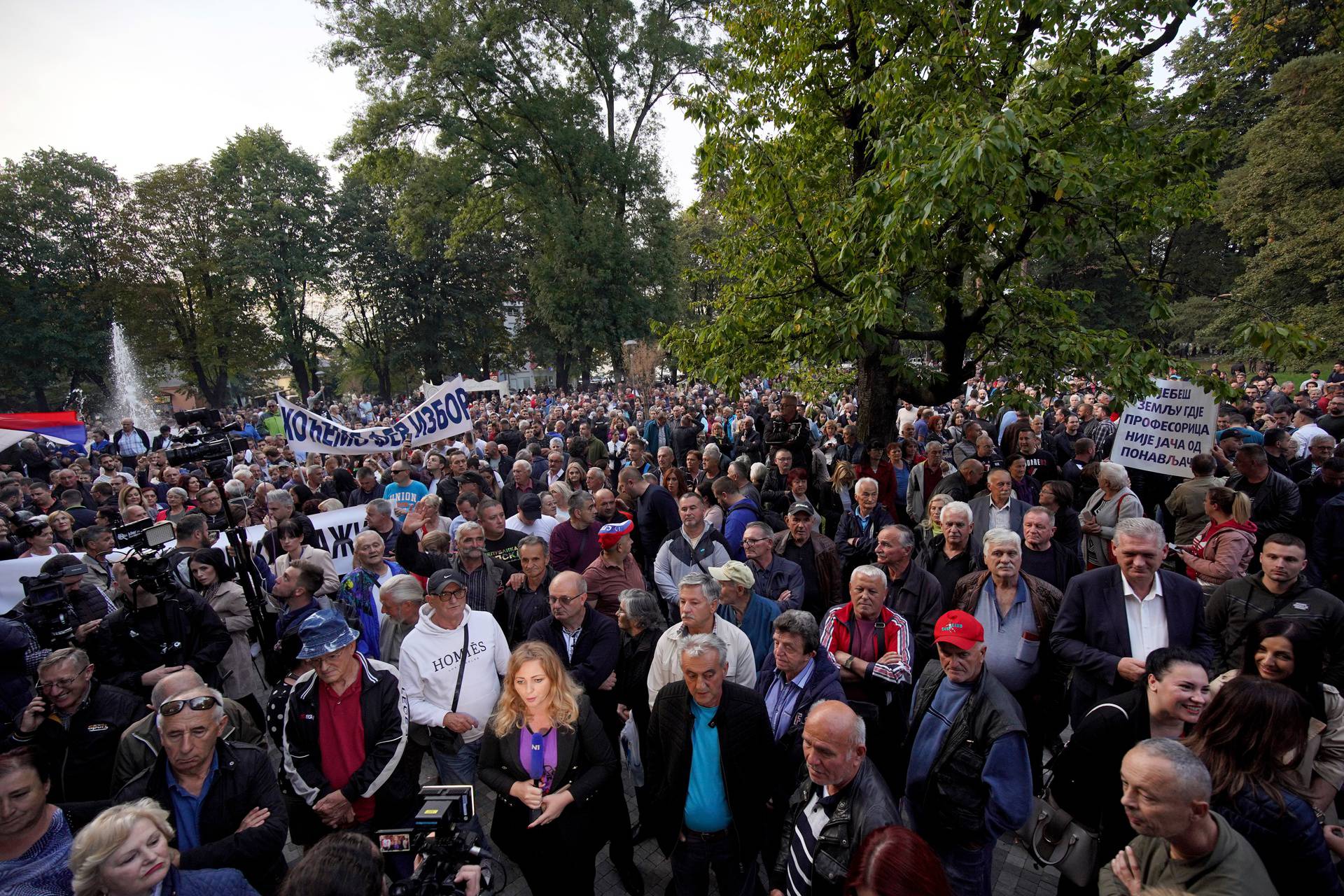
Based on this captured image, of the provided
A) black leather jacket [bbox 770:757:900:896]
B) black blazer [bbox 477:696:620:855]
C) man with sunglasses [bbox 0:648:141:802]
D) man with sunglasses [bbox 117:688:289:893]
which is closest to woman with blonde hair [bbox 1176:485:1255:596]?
black leather jacket [bbox 770:757:900:896]

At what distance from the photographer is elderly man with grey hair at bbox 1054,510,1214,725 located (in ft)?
11.5

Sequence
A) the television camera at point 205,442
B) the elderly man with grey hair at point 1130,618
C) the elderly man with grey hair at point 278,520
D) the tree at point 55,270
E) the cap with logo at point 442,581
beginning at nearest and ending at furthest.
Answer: the elderly man with grey hair at point 1130,618 < the cap with logo at point 442,581 < the television camera at point 205,442 < the elderly man with grey hair at point 278,520 < the tree at point 55,270

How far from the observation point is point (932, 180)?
16.6 ft

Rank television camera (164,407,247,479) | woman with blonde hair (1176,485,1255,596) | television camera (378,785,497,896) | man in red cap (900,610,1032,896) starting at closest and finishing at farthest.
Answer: television camera (378,785,497,896)
man in red cap (900,610,1032,896)
woman with blonde hair (1176,485,1255,596)
television camera (164,407,247,479)

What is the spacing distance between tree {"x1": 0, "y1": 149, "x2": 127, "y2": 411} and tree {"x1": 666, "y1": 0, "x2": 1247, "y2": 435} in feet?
141

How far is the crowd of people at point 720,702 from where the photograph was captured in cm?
235

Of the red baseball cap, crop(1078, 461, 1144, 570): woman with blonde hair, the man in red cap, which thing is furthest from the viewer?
crop(1078, 461, 1144, 570): woman with blonde hair

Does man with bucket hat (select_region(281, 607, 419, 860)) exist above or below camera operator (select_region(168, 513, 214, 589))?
below

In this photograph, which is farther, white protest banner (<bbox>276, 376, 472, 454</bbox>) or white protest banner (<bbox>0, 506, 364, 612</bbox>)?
white protest banner (<bbox>276, 376, 472, 454</bbox>)

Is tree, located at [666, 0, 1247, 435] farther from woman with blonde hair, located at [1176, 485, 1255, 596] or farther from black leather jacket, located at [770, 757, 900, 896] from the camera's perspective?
black leather jacket, located at [770, 757, 900, 896]

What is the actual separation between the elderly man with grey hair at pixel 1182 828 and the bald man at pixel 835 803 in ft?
2.65

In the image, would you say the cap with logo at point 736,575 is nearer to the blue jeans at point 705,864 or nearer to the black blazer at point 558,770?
the black blazer at point 558,770

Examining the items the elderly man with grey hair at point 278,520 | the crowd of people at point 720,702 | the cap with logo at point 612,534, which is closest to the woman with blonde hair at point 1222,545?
the crowd of people at point 720,702

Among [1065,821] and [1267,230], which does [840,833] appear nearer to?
[1065,821]
